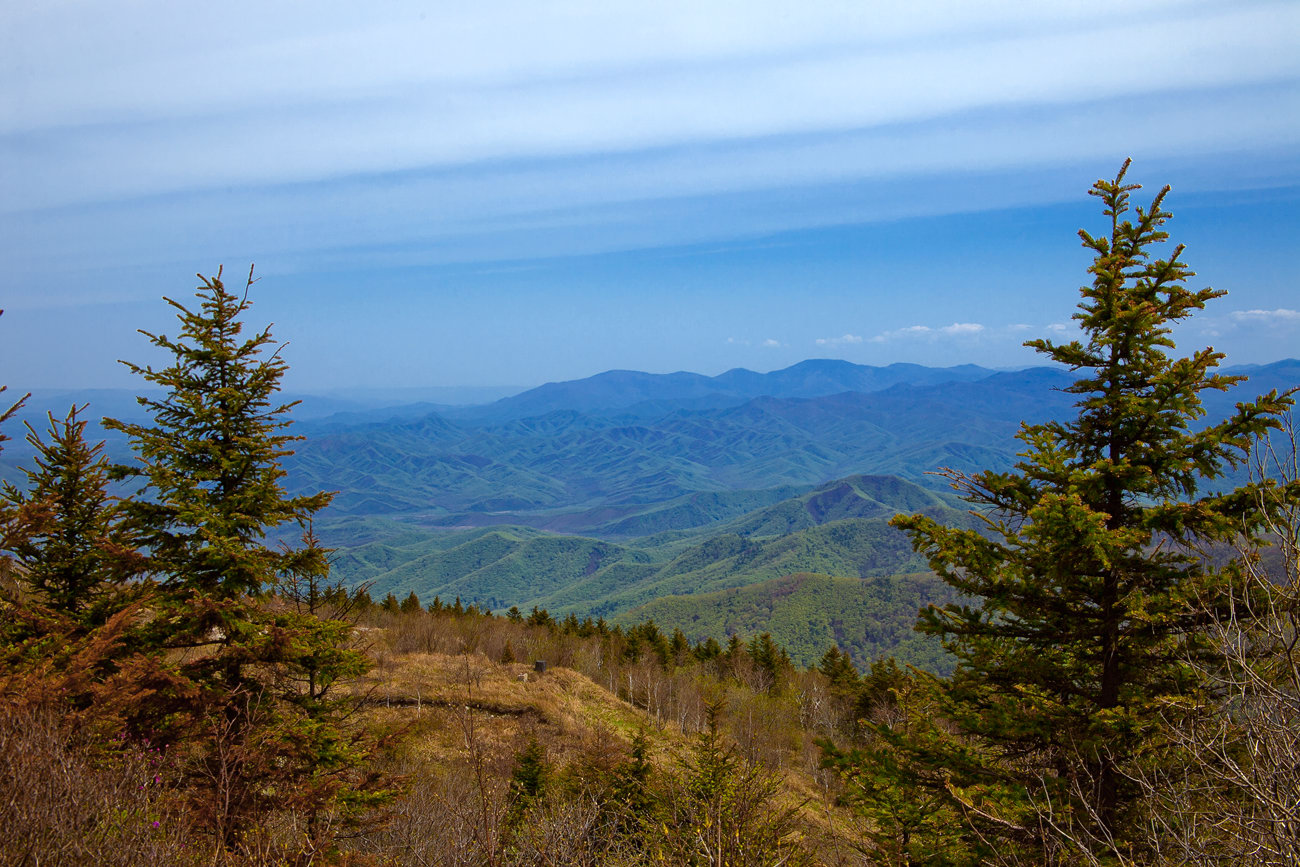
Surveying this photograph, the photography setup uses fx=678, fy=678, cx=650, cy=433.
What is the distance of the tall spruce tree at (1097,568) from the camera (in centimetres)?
700

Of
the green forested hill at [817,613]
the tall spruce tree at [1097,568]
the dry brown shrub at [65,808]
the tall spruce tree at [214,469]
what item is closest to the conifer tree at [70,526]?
the tall spruce tree at [214,469]

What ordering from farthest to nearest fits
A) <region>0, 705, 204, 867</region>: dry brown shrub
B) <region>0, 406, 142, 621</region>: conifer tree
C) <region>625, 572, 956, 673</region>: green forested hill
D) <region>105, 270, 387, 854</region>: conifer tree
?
<region>625, 572, 956, 673</region>: green forested hill
<region>0, 406, 142, 621</region>: conifer tree
<region>105, 270, 387, 854</region>: conifer tree
<region>0, 705, 204, 867</region>: dry brown shrub

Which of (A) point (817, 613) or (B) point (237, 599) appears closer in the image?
(B) point (237, 599)

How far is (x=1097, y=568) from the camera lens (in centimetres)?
750

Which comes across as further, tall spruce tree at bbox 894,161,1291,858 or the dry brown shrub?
tall spruce tree at bbox 894,161,1291,858

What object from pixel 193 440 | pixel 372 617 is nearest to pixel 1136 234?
pixel 193 440

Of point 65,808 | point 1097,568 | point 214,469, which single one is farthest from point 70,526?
point 1097,568

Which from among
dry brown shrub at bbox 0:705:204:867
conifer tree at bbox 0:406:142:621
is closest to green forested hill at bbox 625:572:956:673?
conifer tree at bbox 0:406:142:621

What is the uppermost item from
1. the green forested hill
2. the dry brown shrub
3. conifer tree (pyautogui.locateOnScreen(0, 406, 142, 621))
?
conifer tree (pyautogui.locateOnScreen(0, 406, 142, 621))

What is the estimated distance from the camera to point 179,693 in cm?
1003

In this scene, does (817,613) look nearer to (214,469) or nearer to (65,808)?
(214,469)

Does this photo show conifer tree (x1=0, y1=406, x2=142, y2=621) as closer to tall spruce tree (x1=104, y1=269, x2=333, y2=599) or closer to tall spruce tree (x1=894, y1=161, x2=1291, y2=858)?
tall spruce tree (x1=104, y1=269, x2=333, y2=599)

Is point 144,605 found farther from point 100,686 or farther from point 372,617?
point 372,617

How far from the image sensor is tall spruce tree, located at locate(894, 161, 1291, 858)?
700 centimetres
